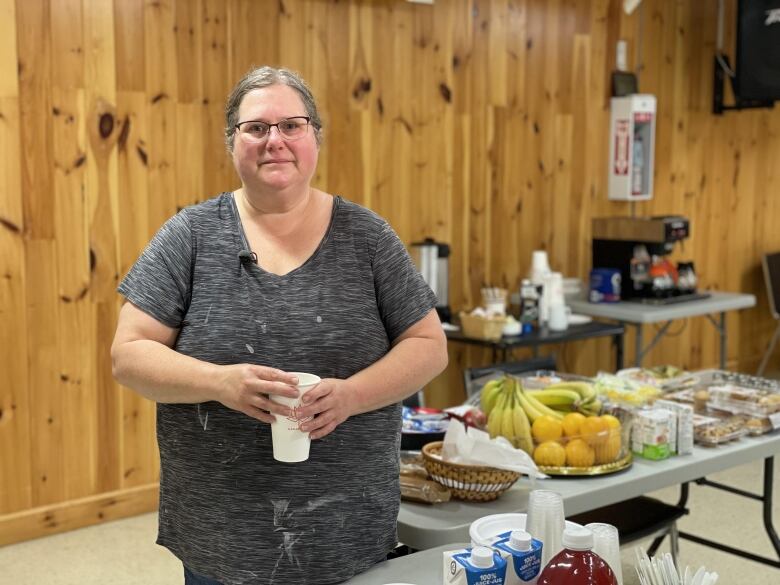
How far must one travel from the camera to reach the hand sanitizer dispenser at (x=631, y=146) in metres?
5.56

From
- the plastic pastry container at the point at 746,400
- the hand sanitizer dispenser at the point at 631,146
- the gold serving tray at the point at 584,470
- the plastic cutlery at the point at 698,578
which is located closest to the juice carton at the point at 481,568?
the plastic cutlery at the point at 698,578

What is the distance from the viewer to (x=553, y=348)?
5484mm

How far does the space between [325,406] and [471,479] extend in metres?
0.66

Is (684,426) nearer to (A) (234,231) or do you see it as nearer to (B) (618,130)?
(A) (234,231)

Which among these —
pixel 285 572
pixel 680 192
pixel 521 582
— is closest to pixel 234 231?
pixel 285 572

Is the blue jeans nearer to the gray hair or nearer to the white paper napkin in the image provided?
the white paper napkin

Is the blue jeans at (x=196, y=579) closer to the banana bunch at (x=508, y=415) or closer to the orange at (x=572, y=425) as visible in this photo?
the banana bunch at (x=508, y=415)

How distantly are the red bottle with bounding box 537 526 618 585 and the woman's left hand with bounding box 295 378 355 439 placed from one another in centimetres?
47

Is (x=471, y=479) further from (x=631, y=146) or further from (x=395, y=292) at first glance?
(x=631, y=146)

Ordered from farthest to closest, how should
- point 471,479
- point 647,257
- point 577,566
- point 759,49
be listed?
point 759,49
point 647,257
point 471,479
point 577,566

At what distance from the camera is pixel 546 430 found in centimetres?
246

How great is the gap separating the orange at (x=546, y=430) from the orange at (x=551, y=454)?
0.02 metres

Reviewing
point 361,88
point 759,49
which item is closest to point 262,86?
point 361,88

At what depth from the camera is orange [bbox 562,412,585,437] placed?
247 centimetres
